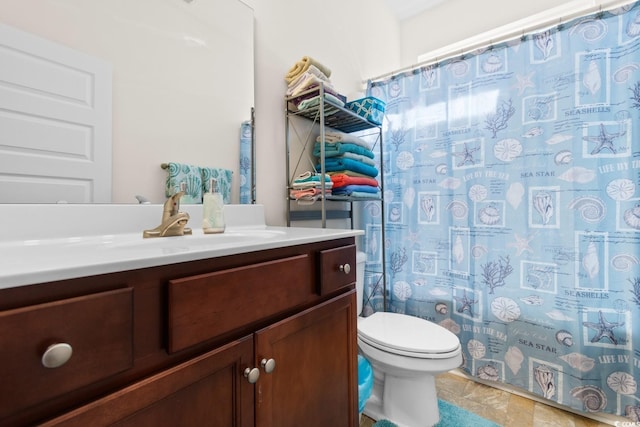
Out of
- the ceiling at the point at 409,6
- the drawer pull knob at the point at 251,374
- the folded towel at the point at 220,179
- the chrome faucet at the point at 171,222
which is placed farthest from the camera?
the ceiling at the point at 409,6

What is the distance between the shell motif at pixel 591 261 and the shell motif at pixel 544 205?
0.20 meters

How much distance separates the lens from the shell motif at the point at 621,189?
129 centimetres

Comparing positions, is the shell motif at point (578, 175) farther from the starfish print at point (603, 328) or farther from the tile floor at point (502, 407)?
the tile floor at point (502, 407)

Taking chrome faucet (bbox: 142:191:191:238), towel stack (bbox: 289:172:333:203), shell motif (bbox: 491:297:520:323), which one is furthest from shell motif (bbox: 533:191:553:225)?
chrome faucet (bbox: 142:191:191:238)

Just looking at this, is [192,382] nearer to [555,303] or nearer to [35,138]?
[35,138]

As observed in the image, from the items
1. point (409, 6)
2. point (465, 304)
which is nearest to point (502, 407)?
point (465, 304)

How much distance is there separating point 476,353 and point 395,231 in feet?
2.63

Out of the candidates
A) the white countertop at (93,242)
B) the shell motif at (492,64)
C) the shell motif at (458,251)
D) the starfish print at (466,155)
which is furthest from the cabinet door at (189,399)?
the shell motif at (492,64)

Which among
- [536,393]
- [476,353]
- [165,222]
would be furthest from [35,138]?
[536,393]

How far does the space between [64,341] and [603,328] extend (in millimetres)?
1911

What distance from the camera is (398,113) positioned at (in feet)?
6.17

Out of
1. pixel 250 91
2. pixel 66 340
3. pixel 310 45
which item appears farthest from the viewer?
pixel 310 45

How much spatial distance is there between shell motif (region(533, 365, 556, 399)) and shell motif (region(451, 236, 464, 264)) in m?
0.62

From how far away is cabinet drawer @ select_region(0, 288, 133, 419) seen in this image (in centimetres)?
34
